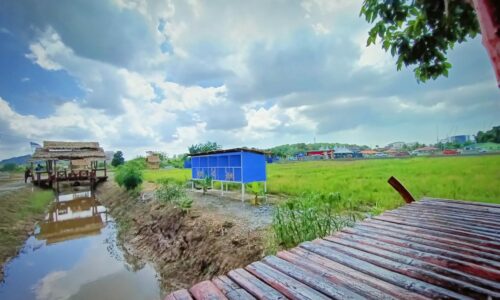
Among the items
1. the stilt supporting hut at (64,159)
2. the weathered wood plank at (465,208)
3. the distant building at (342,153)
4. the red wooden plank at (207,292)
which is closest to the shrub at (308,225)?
the weathered wood plank at (465,208)

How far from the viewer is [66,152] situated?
1875 cm

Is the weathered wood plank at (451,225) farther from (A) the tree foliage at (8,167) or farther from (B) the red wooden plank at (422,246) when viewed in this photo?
(A) the tree foliage at (8,167)

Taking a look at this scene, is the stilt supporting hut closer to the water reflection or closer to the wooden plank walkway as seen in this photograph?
the water reflection

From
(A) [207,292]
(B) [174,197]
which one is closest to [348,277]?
(A) [207,292]

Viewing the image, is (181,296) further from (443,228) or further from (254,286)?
(443,228)

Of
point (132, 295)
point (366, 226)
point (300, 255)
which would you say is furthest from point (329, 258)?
point (132, 295)

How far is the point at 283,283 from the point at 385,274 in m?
0.71

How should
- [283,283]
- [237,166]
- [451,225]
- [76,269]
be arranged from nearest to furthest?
[283,283]
[451,225]
[76,269]
[237,166]

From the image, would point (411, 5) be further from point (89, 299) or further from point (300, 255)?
point (89, 299)

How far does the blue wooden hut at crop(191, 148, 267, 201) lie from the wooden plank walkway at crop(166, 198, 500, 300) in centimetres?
679

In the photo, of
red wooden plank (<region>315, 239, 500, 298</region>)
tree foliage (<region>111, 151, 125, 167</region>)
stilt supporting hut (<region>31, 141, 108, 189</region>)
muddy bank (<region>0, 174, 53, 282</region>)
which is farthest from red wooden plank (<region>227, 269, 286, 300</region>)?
tree foliage (<region>111, 151, 125, 167</region>)

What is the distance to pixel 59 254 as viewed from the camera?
733 cm

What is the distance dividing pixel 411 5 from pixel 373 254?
309 cm

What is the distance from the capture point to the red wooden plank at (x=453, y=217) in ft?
9.21
